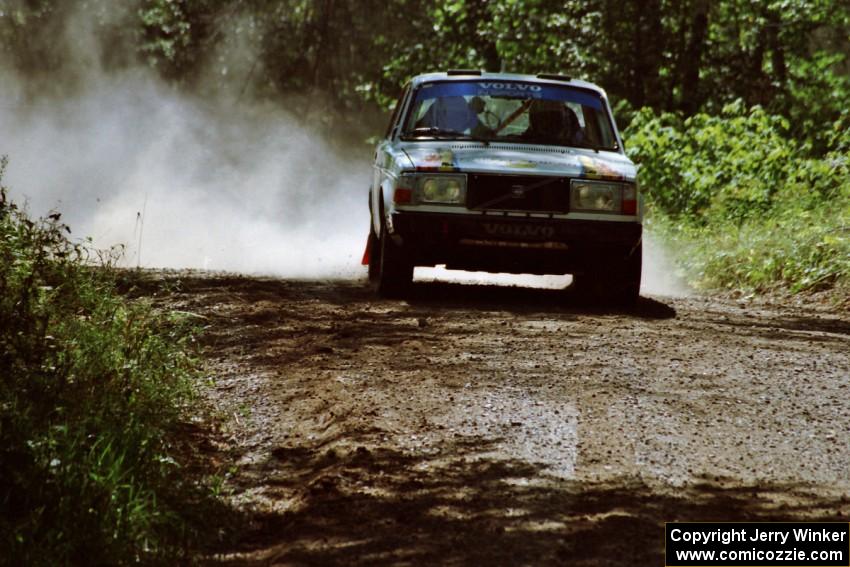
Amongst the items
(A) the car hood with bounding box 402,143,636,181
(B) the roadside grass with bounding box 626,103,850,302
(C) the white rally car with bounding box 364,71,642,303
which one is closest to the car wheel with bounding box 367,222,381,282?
(C) the white rally car with bounding box 364,71,642,303

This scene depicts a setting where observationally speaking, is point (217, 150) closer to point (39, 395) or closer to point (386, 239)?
point (386, 239)

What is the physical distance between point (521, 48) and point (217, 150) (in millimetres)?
13071

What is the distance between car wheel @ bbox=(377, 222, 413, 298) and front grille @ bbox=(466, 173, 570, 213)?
0.70 meters

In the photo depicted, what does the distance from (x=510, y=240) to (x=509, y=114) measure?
1.37 metres

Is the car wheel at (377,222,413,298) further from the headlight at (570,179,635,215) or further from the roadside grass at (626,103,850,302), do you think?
the roadside grass at (626,103,850,302)

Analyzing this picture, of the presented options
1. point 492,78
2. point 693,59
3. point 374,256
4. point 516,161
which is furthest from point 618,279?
point 693,59

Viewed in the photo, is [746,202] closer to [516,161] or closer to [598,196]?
[598,196]

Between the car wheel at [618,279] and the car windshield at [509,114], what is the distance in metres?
1.06

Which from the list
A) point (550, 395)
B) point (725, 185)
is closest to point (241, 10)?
point (725, 185)

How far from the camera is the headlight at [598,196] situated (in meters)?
9.55

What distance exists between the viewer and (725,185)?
52.0 ft

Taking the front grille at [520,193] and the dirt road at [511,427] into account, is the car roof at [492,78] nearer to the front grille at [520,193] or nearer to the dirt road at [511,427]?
the front grille at [520,193]

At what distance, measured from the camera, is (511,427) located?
5.96 metres

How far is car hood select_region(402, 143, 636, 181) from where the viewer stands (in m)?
9.51
